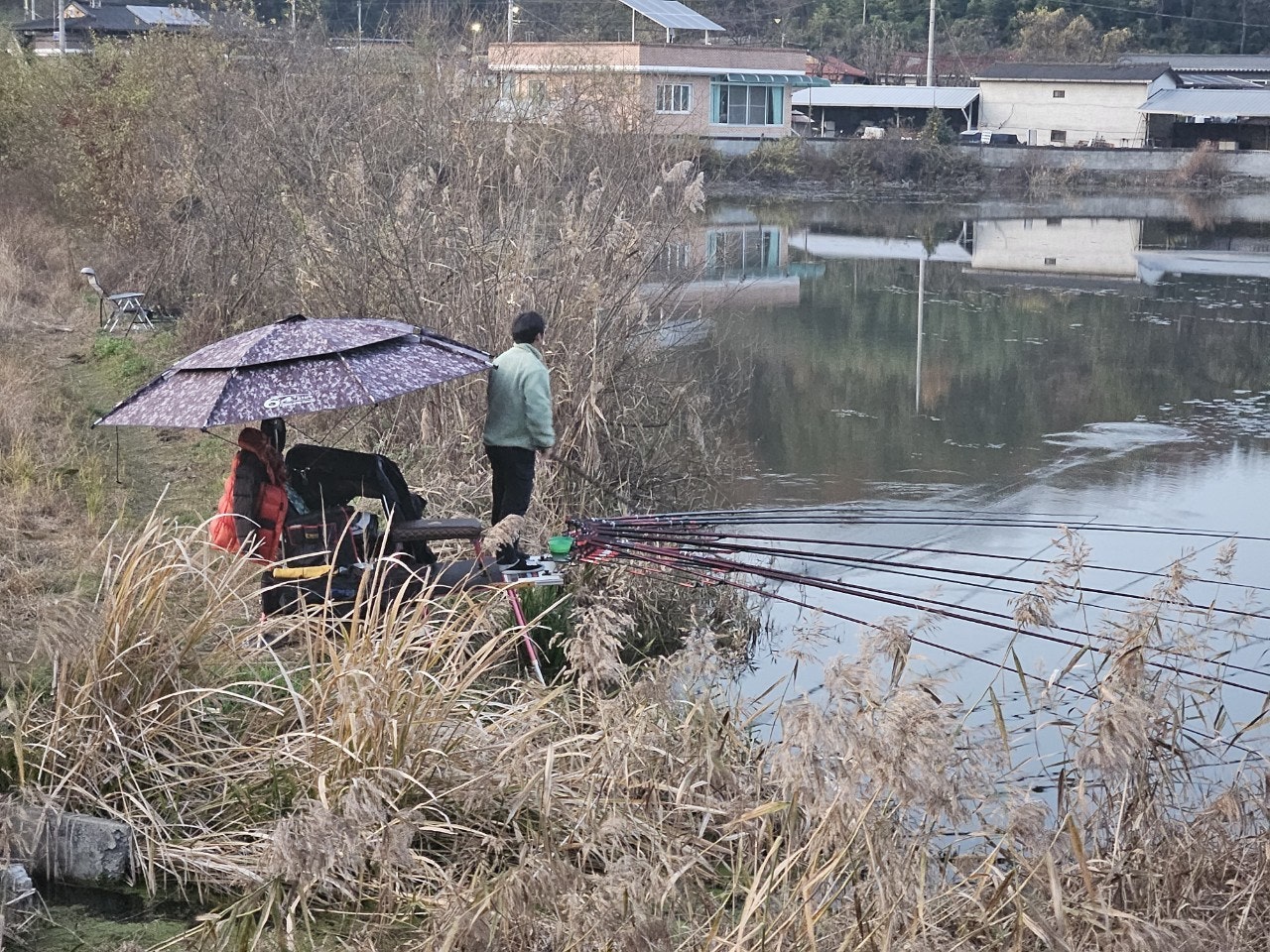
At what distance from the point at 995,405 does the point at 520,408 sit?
10.1 meters

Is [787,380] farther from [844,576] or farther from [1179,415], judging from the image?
[844,576]

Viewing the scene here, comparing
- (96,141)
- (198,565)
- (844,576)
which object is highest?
(96,141)

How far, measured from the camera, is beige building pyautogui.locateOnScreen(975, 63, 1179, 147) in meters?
51.7

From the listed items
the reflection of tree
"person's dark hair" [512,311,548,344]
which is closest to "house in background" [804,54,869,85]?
the reflection of tree

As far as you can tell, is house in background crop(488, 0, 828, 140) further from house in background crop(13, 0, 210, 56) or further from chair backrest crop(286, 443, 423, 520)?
chair backrest crop(286, 443, 423, 520)

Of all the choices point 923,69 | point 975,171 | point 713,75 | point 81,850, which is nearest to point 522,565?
point 81,850

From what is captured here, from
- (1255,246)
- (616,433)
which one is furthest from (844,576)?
(1255,246)

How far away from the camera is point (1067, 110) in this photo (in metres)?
52.5

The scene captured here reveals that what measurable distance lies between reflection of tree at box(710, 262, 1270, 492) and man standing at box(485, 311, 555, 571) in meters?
5.97

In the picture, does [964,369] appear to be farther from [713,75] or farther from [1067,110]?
[1067,110]

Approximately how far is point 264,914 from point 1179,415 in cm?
1424

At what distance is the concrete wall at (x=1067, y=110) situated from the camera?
5184 cm

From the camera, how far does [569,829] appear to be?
15.2 feet

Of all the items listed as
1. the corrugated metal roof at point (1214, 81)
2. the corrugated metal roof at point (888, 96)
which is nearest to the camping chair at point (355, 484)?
the corrugated metal roof at point (888, 96)
